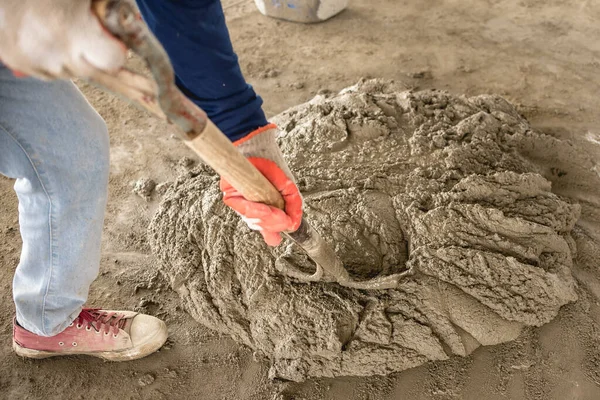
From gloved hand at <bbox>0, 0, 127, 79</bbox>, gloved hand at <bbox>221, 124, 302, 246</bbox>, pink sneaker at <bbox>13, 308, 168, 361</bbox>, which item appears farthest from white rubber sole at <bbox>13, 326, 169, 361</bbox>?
gloved hand at <bbox>0, 0, 127, 79</bbox>

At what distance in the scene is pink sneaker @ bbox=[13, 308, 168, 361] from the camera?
177 cm

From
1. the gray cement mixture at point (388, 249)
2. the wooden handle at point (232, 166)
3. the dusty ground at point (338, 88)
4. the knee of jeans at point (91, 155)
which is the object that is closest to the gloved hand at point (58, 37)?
the wooden handle at point (232, 166)

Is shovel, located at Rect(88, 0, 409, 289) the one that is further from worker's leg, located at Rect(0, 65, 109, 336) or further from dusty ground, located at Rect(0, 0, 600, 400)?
dusty ground, located at Rect(0, 0, 600, 400)

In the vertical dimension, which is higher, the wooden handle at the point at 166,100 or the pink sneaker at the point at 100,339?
the wooden handle at the point at 166,100

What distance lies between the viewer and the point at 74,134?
1292 mm

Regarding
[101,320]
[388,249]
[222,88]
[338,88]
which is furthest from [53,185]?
[338,88]

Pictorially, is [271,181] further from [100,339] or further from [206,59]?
[100,339]

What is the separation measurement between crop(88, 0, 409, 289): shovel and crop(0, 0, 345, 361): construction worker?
0.08 ft

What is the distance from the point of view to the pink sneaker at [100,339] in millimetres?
1774

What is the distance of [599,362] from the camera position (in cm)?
169

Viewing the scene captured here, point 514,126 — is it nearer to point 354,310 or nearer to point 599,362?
point 599,362

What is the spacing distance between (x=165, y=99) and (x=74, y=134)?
0.52 metres

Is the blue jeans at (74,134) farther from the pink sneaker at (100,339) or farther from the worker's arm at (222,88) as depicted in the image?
the pink sneaker at (100,339)

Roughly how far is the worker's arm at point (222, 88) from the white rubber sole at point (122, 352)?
2.46ft
